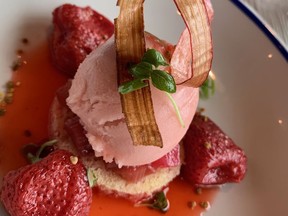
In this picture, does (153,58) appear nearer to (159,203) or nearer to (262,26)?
(159,203)

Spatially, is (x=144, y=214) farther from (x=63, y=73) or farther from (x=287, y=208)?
(x=63, y=73)

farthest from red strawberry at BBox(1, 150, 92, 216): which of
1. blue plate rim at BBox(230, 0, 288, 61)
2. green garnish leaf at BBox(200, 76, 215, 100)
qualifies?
blue plate rim at BBox(230, 0, 288, 61)

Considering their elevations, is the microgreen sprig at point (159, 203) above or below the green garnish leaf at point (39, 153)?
below

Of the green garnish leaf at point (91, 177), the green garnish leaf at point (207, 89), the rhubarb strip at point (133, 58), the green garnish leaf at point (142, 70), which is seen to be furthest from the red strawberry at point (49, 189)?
the green garnish leaf at point (207, 89)

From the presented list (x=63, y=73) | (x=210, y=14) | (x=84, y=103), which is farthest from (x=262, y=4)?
(x=84, y=103)

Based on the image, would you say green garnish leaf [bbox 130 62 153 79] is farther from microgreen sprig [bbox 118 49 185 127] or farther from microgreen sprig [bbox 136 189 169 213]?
microgreen sprig [bbox 136 189 169 213]

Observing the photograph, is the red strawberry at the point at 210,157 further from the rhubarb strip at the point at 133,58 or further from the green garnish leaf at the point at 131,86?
the green garnish leaf at the point at 131,86
